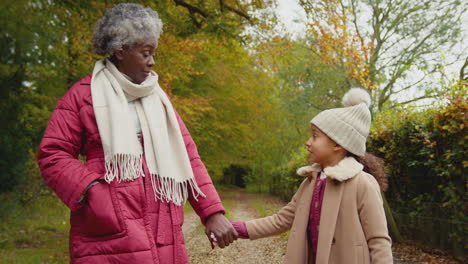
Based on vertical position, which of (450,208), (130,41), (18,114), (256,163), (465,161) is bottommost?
(256,163)

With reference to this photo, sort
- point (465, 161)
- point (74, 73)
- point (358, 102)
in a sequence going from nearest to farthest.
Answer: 1. point (358, 102)
2. point (465, 161)
3. point (74, 73)

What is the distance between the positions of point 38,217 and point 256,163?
16.0 meters

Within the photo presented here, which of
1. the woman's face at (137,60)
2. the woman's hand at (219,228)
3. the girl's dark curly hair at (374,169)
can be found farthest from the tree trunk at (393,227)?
the woman's face at (137,60)

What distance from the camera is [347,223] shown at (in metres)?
2.42

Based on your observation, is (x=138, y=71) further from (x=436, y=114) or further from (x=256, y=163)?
(x=256, y=163)

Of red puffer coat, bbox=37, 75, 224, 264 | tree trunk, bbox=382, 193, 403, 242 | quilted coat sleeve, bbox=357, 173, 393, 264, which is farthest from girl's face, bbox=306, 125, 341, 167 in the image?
tree trunk, bbox=382, 193, 403, 242

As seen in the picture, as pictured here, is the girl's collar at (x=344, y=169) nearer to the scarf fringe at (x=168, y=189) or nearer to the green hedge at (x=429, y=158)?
the scarf fringe at (x=168, y=189)

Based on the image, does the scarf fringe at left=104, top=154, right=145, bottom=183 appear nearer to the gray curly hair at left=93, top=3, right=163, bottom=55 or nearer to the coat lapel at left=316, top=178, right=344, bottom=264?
the gray curly hair at left=93, top=3, right=163, bottom=55

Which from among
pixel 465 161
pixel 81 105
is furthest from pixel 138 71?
pixel 465 161

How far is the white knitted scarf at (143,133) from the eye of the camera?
2139 mm

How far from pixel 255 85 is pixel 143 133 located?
16.3 meters

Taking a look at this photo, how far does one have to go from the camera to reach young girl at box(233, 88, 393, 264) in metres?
2.38

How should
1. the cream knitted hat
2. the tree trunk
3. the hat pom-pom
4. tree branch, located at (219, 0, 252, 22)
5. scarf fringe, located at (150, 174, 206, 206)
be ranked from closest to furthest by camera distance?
scarf fringe, located at (150, 174, 206, 206) < the cream knitted hat < the hat pom-pom < the tree trunk < tree branch, located at (219, 0, 252, 22)

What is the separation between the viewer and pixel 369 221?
2.38 metres
